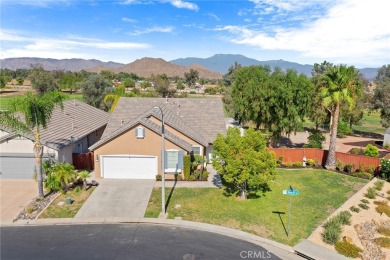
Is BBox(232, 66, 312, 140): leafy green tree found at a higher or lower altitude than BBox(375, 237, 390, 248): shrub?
higher

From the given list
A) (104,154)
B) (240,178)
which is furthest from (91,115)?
(240,178)

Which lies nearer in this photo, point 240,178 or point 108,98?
point 240,178

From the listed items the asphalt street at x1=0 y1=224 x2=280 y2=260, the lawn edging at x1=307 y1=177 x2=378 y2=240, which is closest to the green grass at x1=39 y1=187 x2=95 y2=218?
the asphalt street at x1=0 y1=224 x2=280 y2=260

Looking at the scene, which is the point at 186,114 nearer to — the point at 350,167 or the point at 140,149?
the point at 140,149

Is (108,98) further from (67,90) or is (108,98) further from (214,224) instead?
(67,90)

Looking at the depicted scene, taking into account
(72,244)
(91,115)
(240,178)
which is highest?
(91,115)

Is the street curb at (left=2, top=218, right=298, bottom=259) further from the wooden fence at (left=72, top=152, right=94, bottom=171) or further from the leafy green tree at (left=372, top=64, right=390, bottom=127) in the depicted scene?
the leafy green tree at (left=372, top=64, right=390, bottom=127)

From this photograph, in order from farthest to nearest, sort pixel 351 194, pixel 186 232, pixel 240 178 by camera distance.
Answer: pixel 351 194
pixel 240 178
pixel 186 232

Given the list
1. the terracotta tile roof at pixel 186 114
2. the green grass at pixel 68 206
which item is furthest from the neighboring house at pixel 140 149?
the green grass at pixel 68 206

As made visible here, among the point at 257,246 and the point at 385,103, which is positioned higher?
the point at 385,103
